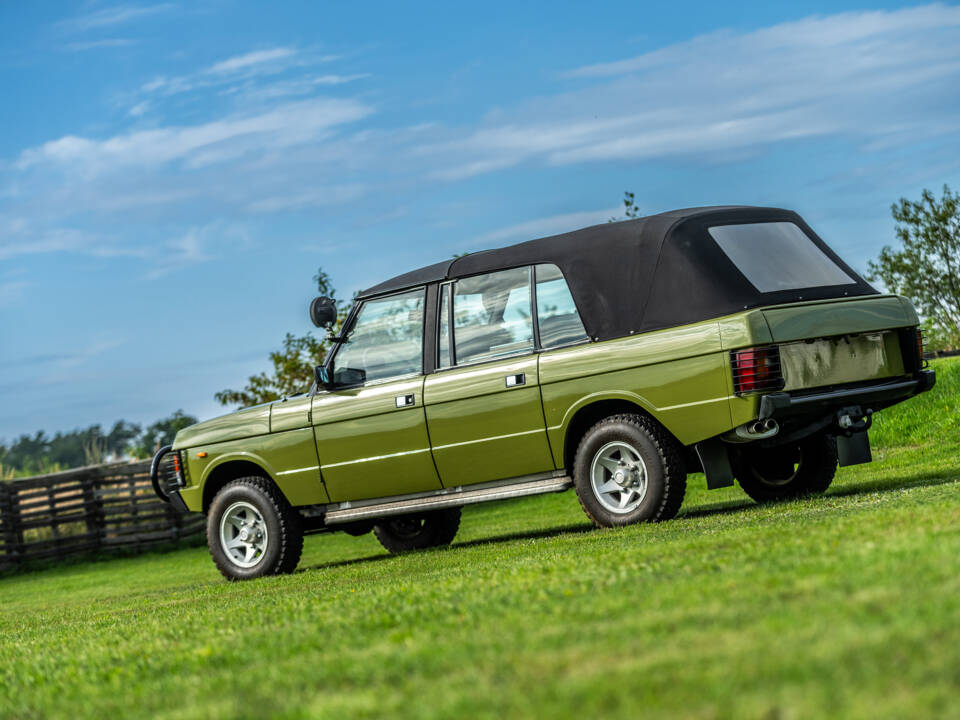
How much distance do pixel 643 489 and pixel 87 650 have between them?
13.3 ft

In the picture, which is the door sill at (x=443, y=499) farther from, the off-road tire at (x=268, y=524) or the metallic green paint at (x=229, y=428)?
the metallic green paint at (x=229, y=428)

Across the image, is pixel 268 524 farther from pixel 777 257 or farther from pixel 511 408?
pixel 777 257

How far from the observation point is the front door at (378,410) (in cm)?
968

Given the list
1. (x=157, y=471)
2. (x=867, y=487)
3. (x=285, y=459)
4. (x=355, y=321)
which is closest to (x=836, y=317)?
(x=867, y=487)

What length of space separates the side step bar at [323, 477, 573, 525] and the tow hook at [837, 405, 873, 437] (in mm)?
2023

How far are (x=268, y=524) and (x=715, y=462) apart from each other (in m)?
4.11

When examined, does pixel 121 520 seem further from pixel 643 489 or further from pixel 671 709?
pixel 671 709

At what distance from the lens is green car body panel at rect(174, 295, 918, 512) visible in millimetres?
8148

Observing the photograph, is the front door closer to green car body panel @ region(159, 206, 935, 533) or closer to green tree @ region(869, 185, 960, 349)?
green car body panel @ region(159, 206, 935, 533)

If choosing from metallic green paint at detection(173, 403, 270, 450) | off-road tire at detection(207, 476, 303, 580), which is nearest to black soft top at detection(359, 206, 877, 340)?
metallic green paint at detection(173, 403, 270, 450)

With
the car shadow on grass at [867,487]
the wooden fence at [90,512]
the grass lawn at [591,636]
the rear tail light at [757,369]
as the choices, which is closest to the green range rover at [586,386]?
the rear tail light at [757,369]

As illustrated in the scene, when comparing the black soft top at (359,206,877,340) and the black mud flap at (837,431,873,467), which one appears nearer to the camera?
the black soft top at (359,206,877,340)

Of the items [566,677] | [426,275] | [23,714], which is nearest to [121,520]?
[426,275]

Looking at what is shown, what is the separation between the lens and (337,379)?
33.1 feet
